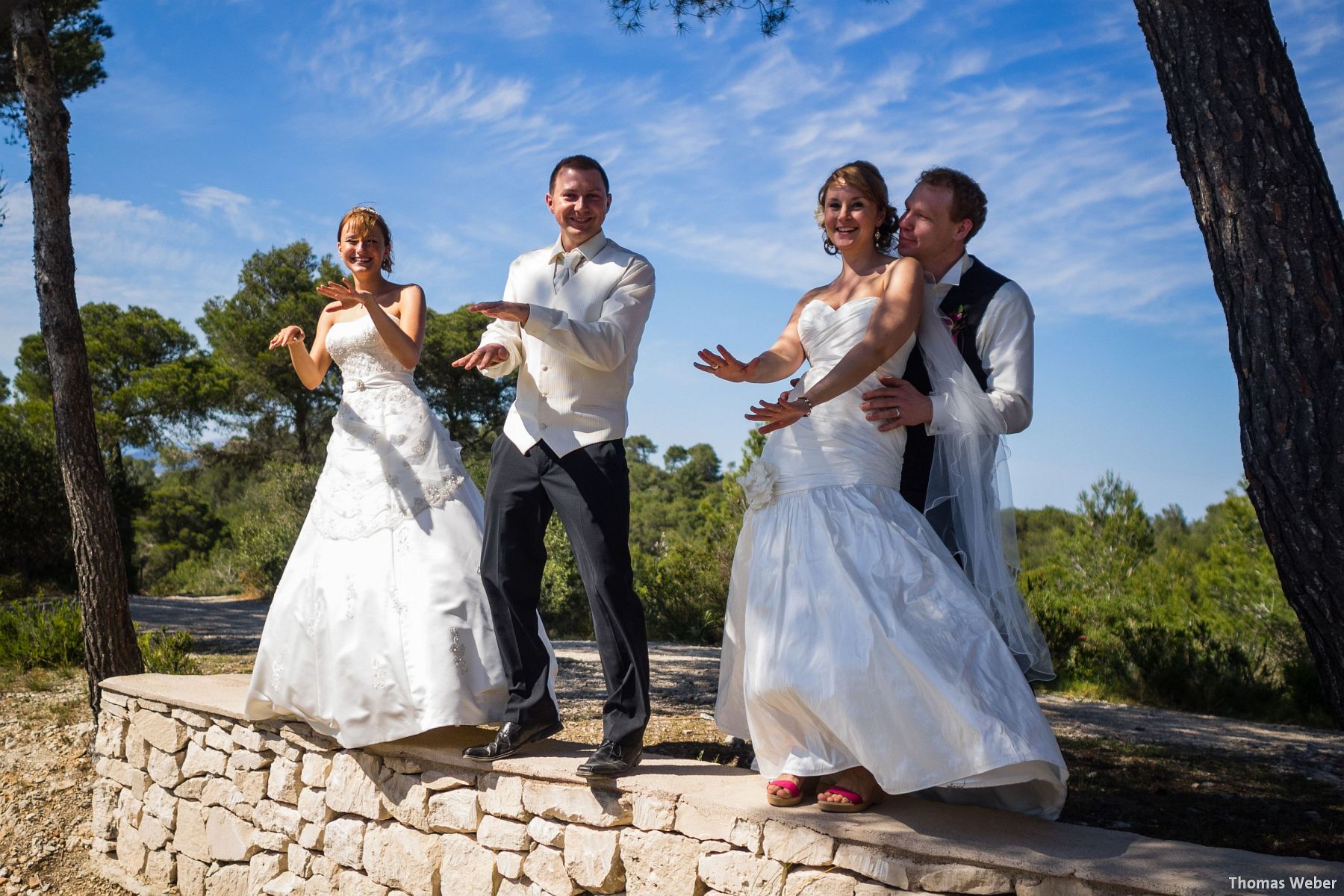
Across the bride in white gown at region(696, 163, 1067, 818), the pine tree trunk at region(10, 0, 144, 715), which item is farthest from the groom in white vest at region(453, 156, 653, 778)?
the pine tree trunk at region(10, 0, 144, 715)

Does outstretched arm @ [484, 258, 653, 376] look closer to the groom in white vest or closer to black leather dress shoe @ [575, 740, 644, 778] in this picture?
the groom in white vest

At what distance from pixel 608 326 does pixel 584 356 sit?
0.45 ft

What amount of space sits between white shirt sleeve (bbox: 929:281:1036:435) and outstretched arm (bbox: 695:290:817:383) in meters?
0.49

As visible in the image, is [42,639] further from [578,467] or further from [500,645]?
[578,467]

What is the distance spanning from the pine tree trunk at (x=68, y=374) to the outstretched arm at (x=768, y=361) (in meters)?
4.61

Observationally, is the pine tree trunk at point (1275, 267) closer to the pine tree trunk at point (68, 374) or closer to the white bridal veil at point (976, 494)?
the white bridal veil at point (976, 494)

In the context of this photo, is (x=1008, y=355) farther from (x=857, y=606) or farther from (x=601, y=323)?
(x=601, y=323)

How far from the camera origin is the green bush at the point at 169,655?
685 centimetres

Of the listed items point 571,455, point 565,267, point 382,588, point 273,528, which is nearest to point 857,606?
point 571,455

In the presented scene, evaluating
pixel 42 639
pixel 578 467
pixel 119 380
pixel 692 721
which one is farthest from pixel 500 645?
pixel 119 380

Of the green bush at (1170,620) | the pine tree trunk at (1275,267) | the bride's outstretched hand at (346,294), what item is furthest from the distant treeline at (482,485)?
the bride's outstretched hand at (346,294)

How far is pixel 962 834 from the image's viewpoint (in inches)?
99.0

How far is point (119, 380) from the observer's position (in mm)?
21797

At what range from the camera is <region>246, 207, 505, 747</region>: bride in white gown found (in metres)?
3.62
